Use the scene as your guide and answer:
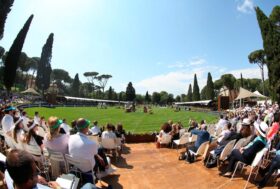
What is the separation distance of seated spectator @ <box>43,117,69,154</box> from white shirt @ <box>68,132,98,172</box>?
510 millimetres

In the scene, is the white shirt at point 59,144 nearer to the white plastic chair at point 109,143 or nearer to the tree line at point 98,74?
the white plastic chair at point 109,143

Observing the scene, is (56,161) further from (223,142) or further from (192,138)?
(192,138)

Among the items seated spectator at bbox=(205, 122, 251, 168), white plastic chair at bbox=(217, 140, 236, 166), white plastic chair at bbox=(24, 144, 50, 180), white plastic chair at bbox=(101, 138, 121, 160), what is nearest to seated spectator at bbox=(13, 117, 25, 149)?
white plastic chair at bbox=(24, 144, 50, 180)

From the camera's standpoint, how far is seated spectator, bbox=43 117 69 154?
5746mm

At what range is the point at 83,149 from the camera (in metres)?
5.20

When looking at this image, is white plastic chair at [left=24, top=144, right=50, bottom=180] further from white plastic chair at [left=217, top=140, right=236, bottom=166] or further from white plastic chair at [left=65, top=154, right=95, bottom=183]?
white plastic chair at [left=217, top=140, right=236, bottom=166]

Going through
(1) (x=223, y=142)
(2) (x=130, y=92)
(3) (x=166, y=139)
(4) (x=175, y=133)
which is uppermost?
(2) (x=130, y=92)

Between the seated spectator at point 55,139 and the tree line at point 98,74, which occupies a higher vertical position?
the tree line at point 98,74

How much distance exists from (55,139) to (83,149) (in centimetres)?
87

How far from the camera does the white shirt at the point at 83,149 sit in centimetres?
518

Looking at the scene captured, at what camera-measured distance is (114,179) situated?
7.73m

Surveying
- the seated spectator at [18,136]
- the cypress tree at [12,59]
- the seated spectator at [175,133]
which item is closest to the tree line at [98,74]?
the cypress tree at [12,59]

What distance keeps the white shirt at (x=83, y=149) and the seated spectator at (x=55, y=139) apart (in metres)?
0.51

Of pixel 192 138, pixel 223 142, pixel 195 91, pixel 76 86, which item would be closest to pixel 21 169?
pixel 223 142
